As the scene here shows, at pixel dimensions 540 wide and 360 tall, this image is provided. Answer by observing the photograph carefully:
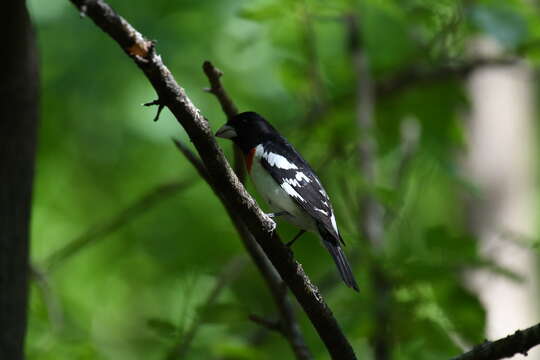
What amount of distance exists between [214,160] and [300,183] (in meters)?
1.49

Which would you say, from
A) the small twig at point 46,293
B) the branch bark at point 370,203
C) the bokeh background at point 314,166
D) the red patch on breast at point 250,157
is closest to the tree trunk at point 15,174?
the bokeh background at point 314,166

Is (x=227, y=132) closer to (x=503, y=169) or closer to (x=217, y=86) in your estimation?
(x=217, y=86)

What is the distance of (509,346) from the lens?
6.86ft

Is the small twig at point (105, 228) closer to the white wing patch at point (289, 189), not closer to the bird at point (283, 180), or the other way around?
the bird at point (283, 180)

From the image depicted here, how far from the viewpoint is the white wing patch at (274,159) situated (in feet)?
11.7

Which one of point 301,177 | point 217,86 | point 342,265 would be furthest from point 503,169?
point 217,86

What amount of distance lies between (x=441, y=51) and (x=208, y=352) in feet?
7.92

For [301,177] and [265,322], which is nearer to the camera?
[265,322]

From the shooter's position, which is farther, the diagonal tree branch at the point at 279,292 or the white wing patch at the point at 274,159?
the white wing patch at the point at 274,159

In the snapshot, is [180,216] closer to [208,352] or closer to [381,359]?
[208,352]

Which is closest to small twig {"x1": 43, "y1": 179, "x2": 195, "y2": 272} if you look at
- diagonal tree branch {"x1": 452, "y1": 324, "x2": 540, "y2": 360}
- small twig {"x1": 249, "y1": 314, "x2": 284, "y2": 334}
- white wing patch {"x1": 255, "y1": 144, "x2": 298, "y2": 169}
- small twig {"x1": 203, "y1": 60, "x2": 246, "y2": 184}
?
white wing patch {"x1": 255, "y1": 144, "x2": 298, "y2": 169}

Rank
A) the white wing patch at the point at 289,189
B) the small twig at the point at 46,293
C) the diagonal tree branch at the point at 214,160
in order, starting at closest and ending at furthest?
the diagonal tree branch at the point at 214,160
the white wing patch at the point at 289,189
the small twig at the point at 46,293

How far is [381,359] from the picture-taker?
11.4ft

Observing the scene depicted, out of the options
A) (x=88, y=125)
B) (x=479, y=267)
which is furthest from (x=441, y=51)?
(x=88, y=125)
